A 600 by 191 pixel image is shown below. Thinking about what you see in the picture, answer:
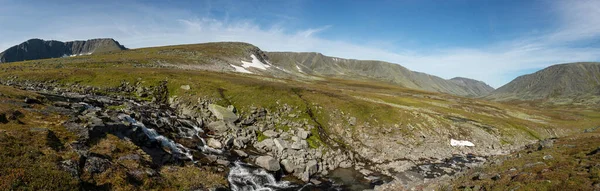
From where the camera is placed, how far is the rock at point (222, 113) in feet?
167

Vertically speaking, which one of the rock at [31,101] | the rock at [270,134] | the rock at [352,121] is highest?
the rock at [31,101]

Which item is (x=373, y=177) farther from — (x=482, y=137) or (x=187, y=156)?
(x=482, y=137)

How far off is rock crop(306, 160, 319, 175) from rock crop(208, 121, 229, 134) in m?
16.6

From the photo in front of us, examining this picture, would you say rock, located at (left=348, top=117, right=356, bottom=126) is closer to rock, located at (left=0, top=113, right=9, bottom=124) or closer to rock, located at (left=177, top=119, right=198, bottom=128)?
rock, located at (left=177, top=119, right=198, bottom=128)

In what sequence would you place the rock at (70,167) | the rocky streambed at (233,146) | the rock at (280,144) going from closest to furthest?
the rock at (70,167)
the rocky streambed at (233,146)
the rock at (280,144)

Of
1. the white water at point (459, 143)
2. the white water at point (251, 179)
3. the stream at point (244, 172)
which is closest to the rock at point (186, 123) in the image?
the stream at point (244, 172)

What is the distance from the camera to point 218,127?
48.3 m

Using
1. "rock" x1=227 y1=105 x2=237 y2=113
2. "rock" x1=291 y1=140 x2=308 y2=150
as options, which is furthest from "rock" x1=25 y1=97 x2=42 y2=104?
"rock" x1=291 y1=140 x2=308 y2=150

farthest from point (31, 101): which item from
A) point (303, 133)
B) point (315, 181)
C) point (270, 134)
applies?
point (303, 133)

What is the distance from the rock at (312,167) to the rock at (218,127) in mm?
16628

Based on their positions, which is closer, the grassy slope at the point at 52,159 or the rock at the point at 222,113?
the grassy slope at the point at 52,159

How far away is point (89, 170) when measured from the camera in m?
21.7

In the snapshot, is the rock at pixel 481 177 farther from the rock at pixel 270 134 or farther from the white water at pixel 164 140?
the white water at pixel 164 140

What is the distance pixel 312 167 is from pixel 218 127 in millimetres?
18811
